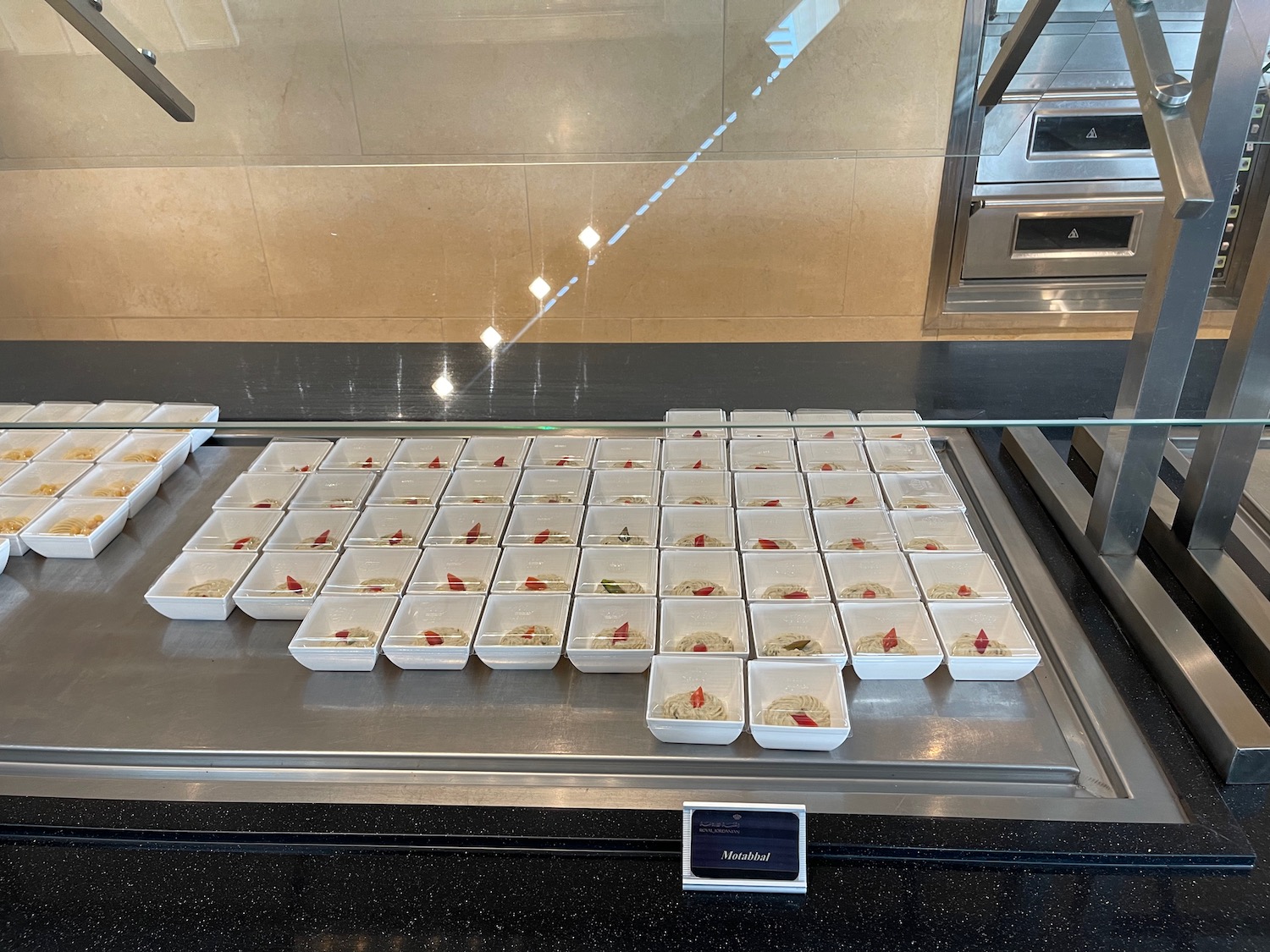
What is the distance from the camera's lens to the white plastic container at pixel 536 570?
936 millimetres

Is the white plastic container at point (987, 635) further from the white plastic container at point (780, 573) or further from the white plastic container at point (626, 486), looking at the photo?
the white plastic container at point (626, 486)

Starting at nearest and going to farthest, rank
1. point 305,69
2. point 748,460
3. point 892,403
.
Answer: point 305,69
point 892,403
point 748,460

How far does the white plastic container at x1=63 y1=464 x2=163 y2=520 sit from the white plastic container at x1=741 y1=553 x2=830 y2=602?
2.75 ft

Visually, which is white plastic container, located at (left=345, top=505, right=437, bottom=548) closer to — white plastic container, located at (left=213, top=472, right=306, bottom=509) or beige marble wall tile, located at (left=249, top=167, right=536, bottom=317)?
white plastic container, located at (left=213, top=472, right=306, bottom=509)

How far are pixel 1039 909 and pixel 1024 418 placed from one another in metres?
0.42

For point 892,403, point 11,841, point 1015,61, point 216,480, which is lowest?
point 11,841

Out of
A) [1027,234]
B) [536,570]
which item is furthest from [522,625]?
[1027,234]

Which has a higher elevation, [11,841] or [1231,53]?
[1231,53]

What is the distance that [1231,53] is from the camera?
2.23 feet

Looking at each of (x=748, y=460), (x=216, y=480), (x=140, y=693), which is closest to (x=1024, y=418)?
(x=748, y=460)

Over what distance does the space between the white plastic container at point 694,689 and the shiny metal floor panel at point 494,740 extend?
2 centimetres

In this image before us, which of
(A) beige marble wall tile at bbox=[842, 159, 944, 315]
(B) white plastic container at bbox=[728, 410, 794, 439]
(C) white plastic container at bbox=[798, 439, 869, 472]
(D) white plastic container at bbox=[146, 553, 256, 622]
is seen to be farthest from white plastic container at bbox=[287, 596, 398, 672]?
(A) beige marble wall tile at bbox=[842, 159, 944, 315]

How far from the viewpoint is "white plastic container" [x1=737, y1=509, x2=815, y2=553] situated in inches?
39.2

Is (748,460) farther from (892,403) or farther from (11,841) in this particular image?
(11,841)
